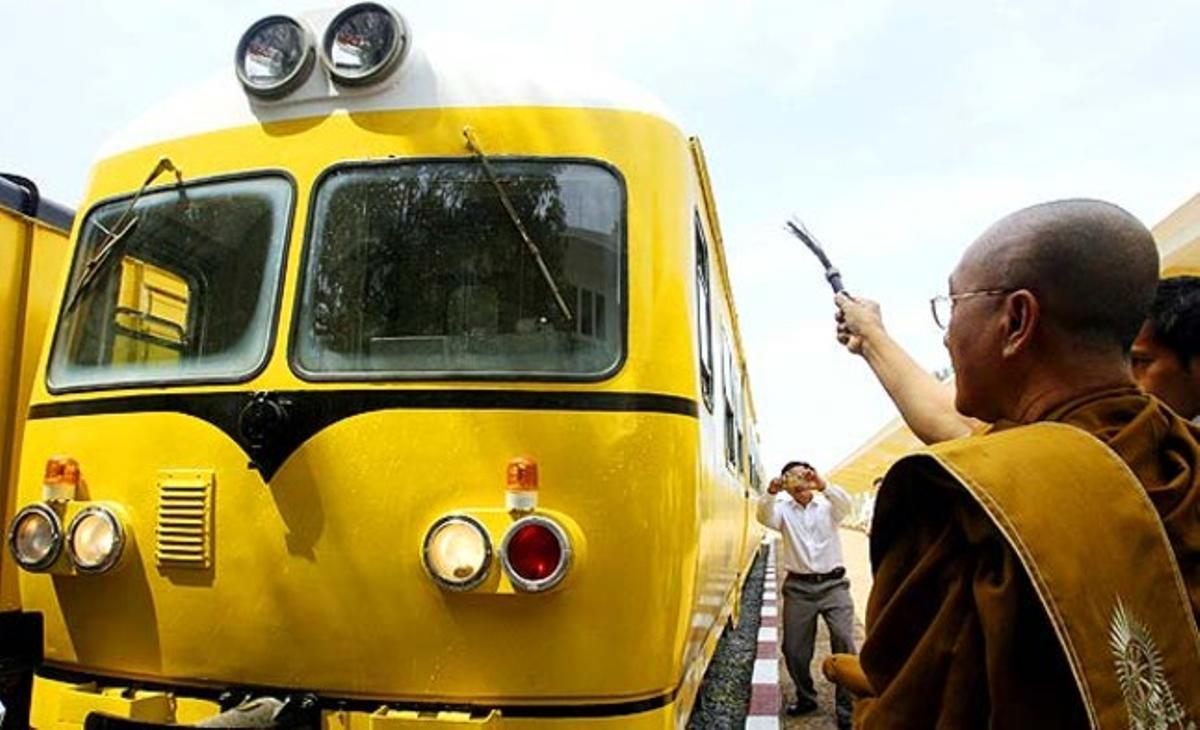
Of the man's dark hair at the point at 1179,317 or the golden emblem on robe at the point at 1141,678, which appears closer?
the golden emblem on robe at the point at 1141,678

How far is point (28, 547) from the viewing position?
2752 mm

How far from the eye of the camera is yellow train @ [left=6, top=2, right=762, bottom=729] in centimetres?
245

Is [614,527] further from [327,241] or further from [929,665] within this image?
[929,665]

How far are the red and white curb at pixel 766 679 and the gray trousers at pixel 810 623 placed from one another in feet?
0.81

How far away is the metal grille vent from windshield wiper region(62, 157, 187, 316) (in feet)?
2.77

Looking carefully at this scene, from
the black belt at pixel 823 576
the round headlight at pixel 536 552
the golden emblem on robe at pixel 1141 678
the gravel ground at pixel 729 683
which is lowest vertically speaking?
the gravel ground at pixel 729 683

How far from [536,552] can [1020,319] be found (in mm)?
1412

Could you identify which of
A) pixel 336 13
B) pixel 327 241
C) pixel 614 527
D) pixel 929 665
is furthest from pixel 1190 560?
pixel 336 13

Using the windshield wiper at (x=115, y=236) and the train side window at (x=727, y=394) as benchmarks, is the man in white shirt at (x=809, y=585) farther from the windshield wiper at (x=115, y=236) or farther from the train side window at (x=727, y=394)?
the windshield wiper at (x=115, y=236)

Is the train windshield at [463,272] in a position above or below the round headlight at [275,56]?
below

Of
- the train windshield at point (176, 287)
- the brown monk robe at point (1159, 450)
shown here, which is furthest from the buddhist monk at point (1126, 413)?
the train windshield at point (176, 287)

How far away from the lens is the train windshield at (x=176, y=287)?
281cm

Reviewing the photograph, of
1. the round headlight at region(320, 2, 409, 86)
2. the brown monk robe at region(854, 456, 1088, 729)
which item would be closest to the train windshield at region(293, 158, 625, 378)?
the round headlight at region(320, 2, 409, 86)

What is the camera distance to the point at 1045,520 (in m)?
1.10
